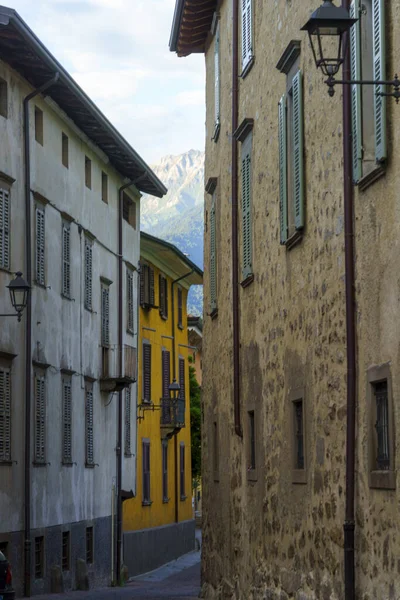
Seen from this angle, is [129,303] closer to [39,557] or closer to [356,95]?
[39,557]

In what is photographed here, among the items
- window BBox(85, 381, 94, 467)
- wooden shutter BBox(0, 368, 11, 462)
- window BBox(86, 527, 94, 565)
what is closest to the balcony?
window BBox(85, 381, 94, 467)

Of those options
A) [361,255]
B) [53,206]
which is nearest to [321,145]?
[361,255]

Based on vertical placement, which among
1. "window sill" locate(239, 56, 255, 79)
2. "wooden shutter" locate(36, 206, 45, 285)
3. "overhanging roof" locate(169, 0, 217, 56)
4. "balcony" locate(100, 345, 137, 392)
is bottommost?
"balcony" locate(100, 345, 137, 392)

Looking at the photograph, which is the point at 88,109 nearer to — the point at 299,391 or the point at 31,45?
the point at 31,45

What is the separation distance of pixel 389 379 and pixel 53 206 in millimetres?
17902

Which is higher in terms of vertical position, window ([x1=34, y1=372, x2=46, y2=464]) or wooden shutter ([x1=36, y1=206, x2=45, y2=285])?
wooden shutter ([x1=36, y1=206, x2=45, y2=285])

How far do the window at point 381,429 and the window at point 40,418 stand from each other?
1557 centimetres

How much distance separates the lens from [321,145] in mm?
13516

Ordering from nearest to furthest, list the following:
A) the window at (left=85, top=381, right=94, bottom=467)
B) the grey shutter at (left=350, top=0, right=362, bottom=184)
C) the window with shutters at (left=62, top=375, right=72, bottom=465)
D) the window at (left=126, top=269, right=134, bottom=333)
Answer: the grey shutter at (left=350, top=0, right=362, bottom=184)
the window with shutters at (left=62, top=375, right=72, bottom=465)
the window at (left=85, top=381, right=94, bottom=467)
the window at (left=126, top=269, right=134, bottom=333)

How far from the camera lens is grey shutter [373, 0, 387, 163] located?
35.5 ft

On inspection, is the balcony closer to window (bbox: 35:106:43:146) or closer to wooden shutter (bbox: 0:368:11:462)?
window (bbox: 35:106:43:146)

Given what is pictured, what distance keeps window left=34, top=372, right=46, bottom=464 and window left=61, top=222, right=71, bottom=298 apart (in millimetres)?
2595

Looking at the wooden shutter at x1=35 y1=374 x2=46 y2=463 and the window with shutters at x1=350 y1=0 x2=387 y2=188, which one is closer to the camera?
the window with shutters at x1=350 y1=0 x2=387 y2=188

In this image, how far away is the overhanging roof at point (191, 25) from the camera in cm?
2319
